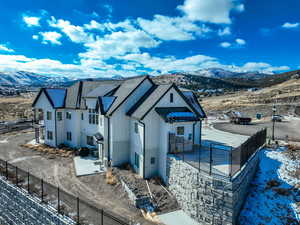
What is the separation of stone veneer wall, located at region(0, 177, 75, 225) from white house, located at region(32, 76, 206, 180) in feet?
26.8

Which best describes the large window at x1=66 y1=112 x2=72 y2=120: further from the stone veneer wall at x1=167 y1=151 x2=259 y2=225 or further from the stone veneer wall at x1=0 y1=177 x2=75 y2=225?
the stone veneer wall at x1=167 y1=151 x2=259 y2=225

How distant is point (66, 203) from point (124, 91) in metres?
13.4

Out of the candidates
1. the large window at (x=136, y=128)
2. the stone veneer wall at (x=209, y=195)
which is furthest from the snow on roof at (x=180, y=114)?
the stone veneer wall at (x=209, y=195)

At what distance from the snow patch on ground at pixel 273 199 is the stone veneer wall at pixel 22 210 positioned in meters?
12.0

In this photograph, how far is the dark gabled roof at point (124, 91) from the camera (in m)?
20.7

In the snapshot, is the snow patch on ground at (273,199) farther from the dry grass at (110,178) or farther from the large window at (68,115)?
the large window at (68,115)

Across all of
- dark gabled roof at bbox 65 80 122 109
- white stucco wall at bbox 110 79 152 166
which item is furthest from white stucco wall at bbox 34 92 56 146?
white stucco wall at bbox 110 79 152 166

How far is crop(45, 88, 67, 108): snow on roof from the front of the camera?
92.2 feet

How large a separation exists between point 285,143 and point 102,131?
76.7 feet

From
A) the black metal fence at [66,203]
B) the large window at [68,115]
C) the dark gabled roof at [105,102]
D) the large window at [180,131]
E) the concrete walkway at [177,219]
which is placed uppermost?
the dark gabled roof at [105,102]

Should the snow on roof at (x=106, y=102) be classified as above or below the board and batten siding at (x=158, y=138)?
above

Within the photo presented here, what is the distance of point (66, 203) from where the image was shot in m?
12.9

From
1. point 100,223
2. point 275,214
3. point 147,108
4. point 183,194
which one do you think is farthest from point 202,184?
point 147,108

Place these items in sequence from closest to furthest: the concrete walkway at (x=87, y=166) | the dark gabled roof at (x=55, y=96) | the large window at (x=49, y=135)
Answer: the concrete walkway at (x=87, y=166) < the dark gabled roof at (x=55, y=96) < the large window at (x=49, y=135)
